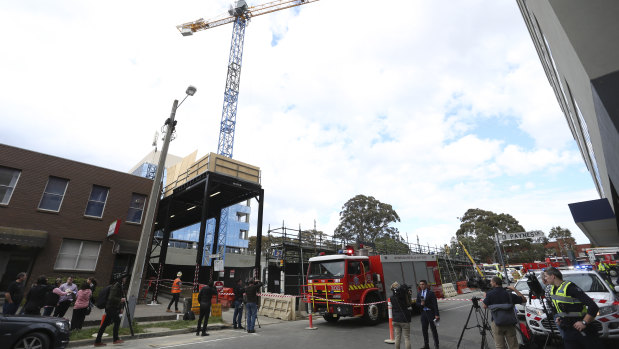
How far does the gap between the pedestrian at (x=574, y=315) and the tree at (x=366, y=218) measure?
40742 millimetres

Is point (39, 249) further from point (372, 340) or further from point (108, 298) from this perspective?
point (372, 340)

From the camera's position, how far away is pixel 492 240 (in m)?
48.7

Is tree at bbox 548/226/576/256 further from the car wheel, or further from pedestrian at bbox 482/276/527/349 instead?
the car wheel

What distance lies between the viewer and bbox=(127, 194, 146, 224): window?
18.0 m

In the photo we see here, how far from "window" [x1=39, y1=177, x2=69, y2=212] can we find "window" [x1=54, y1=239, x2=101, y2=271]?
78.5 inches

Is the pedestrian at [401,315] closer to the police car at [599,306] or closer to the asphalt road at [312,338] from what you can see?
the asphalt road at [312,338]

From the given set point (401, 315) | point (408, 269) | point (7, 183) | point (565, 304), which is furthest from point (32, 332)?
point (408, 269)

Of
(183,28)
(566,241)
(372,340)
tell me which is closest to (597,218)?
(372,340)

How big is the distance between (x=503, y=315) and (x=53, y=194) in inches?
806

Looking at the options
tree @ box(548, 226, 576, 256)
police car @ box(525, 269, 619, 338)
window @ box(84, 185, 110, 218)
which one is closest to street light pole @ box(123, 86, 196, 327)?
window @ box(84, 185, 110, 218)

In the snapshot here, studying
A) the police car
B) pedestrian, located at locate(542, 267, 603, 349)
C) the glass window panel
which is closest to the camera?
pedestrian, located at locate(542, 267, 603, 349)

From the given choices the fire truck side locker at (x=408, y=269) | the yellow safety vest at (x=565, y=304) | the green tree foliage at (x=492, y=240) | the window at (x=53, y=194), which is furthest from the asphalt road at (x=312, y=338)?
the green tree foliage at (x=492, y=240)

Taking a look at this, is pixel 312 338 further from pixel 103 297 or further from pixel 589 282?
pixel 589 282

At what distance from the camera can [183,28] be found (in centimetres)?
6247
